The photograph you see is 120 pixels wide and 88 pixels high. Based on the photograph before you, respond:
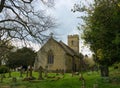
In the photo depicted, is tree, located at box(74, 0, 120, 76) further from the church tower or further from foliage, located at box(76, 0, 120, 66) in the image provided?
the church tower

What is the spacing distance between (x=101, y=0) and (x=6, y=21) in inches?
422

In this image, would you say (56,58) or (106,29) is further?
(56,58)

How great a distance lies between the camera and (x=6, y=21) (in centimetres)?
3095

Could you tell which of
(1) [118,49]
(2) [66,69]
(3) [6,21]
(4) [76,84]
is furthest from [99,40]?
(2) [66,69]

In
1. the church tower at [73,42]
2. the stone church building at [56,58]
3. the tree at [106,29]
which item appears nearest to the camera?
the tree at [106,29]

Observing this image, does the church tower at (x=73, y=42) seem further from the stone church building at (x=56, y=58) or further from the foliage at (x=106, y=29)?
the foliage at (x=106, y=29)

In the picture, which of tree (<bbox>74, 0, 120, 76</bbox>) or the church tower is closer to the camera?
tree (<bbox>74, 0, 120, 76</bbox>)

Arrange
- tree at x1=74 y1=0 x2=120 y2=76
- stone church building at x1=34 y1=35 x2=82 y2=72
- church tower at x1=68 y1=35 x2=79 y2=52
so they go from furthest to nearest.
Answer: church tower at x1=68 y1=35 x2=79 y2=52 → stone church building at x1=34 y1=35 x2=82 y2=72 → tree at x1=74 y1=0 x2=120 y2=76

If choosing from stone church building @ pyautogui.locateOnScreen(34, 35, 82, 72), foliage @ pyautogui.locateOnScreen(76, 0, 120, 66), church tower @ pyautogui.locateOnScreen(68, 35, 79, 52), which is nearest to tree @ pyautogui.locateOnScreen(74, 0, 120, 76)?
foliage @ pyautogui.locateOnScreen(76, 0, 120, 66)

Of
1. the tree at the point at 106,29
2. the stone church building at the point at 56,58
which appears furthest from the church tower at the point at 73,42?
the tree at the point at 106,29

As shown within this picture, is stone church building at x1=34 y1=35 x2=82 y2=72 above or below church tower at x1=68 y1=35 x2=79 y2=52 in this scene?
below

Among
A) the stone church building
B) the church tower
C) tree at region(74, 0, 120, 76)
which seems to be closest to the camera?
tree at region(74, 0, 120, 76)

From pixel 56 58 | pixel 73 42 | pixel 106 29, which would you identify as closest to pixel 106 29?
pixel 106 29

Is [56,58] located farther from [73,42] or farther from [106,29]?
[106,29]
